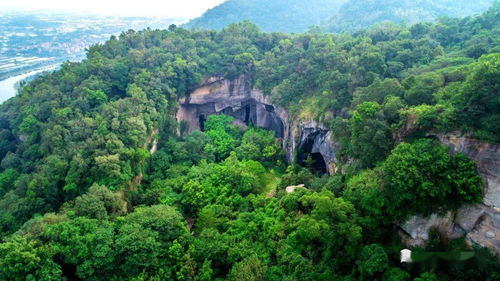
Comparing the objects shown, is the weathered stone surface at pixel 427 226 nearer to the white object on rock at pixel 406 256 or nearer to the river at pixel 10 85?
the white object on rock at pixel 406 256

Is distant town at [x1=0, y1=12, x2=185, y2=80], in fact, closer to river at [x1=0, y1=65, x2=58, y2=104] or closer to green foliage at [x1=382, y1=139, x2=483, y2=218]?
river at [x1=0, y1=65, x2=58, y2=104]

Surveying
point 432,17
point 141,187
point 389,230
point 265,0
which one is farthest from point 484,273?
point 265,0

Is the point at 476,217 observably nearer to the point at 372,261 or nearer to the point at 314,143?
the point at 372,261

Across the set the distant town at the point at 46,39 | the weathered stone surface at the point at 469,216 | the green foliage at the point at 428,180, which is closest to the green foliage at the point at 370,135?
the green foliage at the point at 428,180

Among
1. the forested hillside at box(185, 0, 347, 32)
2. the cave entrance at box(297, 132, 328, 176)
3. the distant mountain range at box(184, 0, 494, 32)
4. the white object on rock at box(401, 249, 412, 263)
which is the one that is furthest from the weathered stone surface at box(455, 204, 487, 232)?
the forested hillside at box(185, 0, 347, 32)

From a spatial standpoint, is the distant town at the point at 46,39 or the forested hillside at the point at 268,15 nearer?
the distant town at the point at 46,39

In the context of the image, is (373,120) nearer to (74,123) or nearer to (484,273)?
(484,273)

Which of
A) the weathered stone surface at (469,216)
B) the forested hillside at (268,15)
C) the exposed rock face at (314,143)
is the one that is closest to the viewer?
the weathered stone surface at (469,216)
